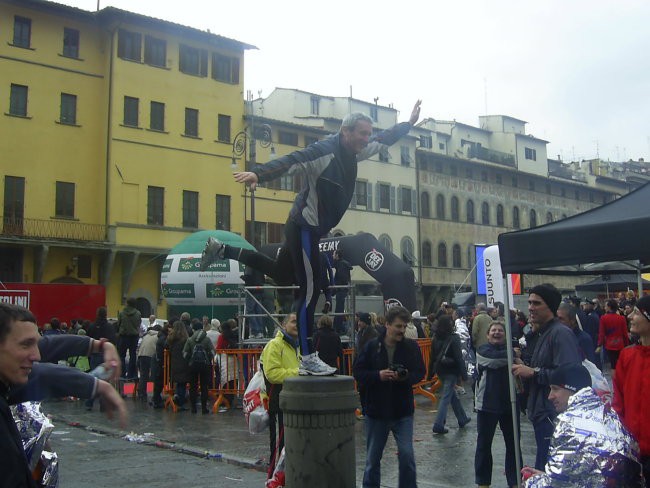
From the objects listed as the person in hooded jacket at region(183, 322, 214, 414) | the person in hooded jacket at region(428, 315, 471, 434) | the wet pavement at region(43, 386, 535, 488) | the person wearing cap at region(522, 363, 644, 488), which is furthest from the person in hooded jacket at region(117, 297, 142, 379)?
the person wearing cap at region(522, 363, 644, 488)

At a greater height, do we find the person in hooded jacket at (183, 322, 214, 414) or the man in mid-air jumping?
the man in mid-air jumping

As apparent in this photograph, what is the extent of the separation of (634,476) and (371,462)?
10.7ft

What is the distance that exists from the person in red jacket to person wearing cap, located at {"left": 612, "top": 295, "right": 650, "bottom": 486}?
12.3m

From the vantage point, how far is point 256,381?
8430 millimetres

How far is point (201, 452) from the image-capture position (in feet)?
34.5

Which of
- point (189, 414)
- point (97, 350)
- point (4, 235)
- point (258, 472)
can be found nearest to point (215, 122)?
point (4, 235)

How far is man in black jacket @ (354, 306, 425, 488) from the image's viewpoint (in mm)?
6773

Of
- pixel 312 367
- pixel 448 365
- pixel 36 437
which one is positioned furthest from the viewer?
pixel 448 365

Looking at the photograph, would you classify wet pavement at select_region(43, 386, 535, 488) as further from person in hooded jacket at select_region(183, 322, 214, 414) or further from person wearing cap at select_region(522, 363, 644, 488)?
person wearing cap at select_region(522, 363, 644, 488)

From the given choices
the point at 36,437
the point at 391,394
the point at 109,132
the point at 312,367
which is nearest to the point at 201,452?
the point at 391,394

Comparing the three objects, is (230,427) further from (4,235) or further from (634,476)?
(4,235)

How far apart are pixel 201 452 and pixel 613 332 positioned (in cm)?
973

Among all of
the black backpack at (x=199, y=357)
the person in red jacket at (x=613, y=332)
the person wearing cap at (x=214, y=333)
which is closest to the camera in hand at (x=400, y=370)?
the black backpack at (x=199, y=357)

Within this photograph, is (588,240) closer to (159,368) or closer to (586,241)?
(586,241)
